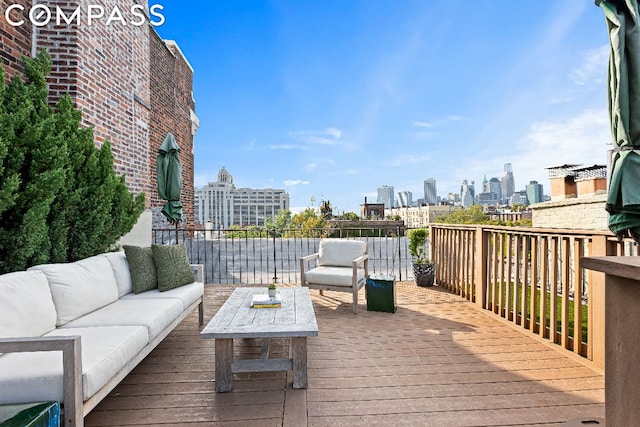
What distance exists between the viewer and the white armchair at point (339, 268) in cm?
426

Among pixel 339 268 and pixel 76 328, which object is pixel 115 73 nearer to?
pixel 76 328

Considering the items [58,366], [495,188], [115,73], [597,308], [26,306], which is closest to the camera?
[58,366]

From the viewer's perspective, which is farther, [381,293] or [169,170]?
[169,170]

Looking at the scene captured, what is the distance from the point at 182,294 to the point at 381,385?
1.96m

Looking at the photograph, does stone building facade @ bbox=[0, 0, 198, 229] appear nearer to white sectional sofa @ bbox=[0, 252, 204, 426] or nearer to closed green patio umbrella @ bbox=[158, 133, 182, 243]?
closed green patio umbrella @ bbox=[158, 133, 182, 243]

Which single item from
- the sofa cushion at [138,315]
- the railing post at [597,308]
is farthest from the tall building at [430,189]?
the sofa cushion at [138,315]

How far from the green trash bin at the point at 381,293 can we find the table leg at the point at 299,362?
2.02 meters

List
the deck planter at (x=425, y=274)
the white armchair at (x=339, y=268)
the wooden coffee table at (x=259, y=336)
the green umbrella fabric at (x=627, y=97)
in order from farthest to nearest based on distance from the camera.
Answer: the deck planter at (x=425, y=274)
the white armchair at (x=339, y=268)
the wooden coffee table at (x=259, y=336)
the green umbrella fabric at (x=627, y=97)

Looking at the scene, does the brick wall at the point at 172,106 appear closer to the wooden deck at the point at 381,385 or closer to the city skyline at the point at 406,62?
the city skyline at the point at 406,62

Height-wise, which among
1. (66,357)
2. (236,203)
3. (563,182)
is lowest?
(66,357)

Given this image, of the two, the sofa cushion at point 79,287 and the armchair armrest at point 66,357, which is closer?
the armchair armrest at point 66,357

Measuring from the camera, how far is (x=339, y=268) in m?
4.75

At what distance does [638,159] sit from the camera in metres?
1.52

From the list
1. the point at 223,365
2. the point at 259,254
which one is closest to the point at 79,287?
the point at 223,365
